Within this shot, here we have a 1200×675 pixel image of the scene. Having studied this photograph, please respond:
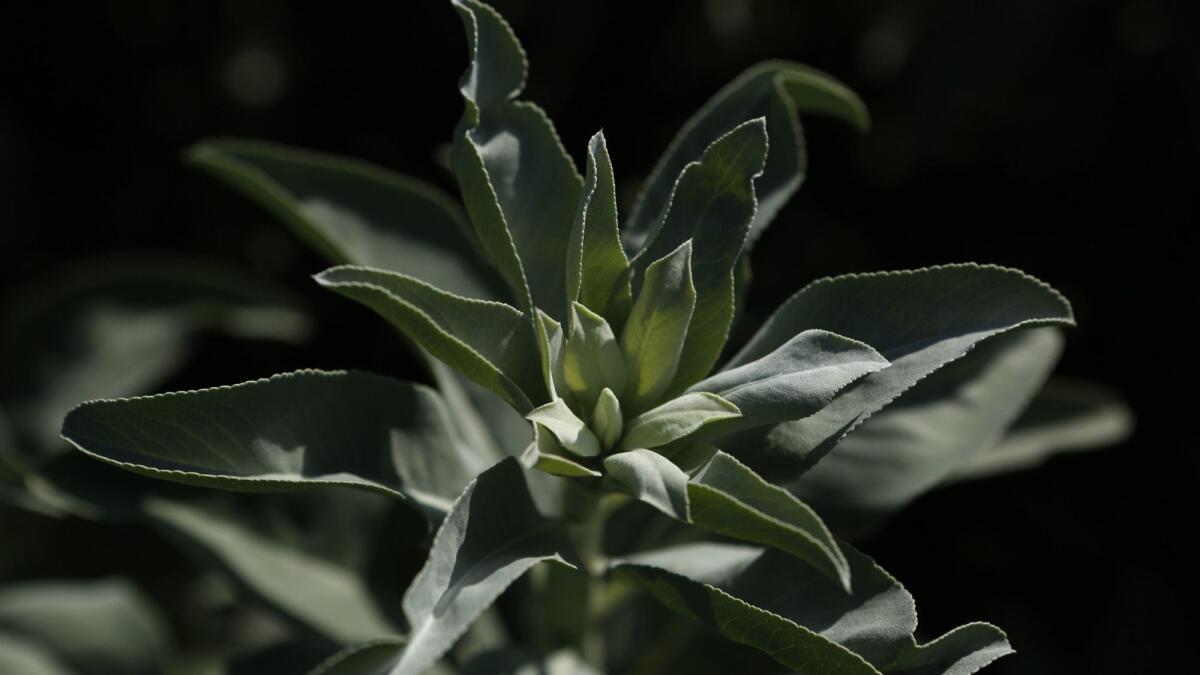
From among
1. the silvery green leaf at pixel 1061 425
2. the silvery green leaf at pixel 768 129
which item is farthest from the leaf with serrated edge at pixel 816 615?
the silvery green leaf at pixel 1061 425

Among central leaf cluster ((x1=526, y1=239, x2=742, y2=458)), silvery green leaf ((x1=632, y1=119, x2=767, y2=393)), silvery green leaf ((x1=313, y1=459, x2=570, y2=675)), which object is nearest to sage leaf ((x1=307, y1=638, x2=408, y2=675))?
silvery green leaf ((x1=313, y1=459, x2=570, y2=675))

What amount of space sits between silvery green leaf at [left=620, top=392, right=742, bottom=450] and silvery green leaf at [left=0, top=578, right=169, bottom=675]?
0.85 meters

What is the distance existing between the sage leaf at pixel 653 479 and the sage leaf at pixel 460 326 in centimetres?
10

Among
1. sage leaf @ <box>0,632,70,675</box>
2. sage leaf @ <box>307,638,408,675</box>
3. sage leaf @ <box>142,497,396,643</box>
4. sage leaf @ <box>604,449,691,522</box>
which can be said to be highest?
sage leaf @ <box>604,449,691,522</box>

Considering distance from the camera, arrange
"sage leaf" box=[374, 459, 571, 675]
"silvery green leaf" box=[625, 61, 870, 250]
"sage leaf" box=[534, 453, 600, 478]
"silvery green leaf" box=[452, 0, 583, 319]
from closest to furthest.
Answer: "sage leaf" box=[374, 459, 571, 675], "sage leaf" box=[534, 453, 600, 478], "silvery green leaf" box=[452, 0, 583, 319], "silvery green leaf" box=[625, 61, 870, 250]

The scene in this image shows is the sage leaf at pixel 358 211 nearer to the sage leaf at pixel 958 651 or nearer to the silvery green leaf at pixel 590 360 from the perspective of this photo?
the silvery green leaf at pixel 590 360

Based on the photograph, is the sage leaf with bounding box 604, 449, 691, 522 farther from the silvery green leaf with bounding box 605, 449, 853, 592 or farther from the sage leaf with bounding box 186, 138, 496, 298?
the sage leaf with bounding box 186, 138, 496, 298

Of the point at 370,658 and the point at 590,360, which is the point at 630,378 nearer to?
the point at 590,360

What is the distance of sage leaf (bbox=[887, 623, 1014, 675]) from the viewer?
0.93 meters

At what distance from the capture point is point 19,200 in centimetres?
201

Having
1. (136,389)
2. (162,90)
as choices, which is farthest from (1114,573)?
(162,90)

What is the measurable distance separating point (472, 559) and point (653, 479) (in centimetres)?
15

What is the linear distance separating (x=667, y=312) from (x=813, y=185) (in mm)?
1039

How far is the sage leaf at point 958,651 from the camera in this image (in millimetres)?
931
